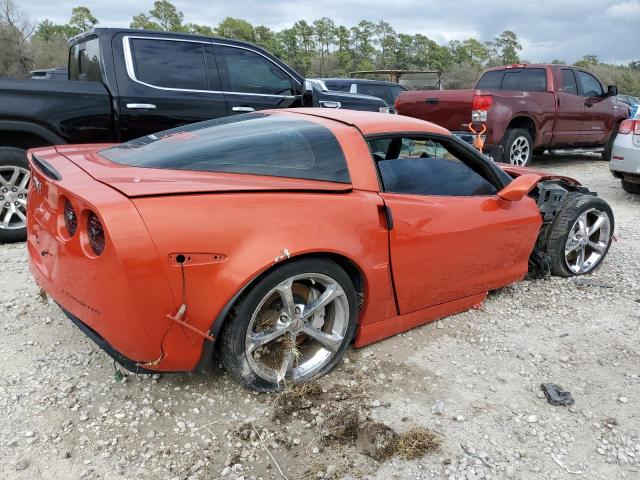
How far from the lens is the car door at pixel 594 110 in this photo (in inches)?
384

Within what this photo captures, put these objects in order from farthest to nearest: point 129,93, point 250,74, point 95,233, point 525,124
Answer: point 525,124, point 250,74, point 129,93, point 95,233

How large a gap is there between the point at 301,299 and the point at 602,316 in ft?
7.57

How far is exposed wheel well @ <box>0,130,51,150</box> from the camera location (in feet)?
15.4

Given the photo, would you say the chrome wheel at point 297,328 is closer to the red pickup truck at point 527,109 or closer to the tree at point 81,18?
the red pickup truck at point 527,109

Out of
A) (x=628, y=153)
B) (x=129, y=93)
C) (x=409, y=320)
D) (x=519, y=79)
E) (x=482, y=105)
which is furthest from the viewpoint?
(x=519, y=79)

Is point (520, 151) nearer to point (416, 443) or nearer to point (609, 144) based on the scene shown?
point (609, 144)

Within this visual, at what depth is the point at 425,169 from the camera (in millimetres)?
3244

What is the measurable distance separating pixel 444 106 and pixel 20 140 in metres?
6.07

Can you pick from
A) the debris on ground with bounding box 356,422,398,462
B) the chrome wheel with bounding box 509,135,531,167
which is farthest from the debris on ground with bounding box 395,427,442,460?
the chrome wheel with bounding box 509,135,531,167

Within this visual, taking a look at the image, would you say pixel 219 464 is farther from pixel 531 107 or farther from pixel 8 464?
pixel 531 107

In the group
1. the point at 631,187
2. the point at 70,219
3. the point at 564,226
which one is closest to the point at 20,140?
the point at 70,219

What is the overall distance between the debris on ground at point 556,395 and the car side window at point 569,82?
801cm

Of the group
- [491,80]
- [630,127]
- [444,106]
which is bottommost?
[630,127]

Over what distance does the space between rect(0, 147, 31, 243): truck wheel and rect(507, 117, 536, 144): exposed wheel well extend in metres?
7.06
